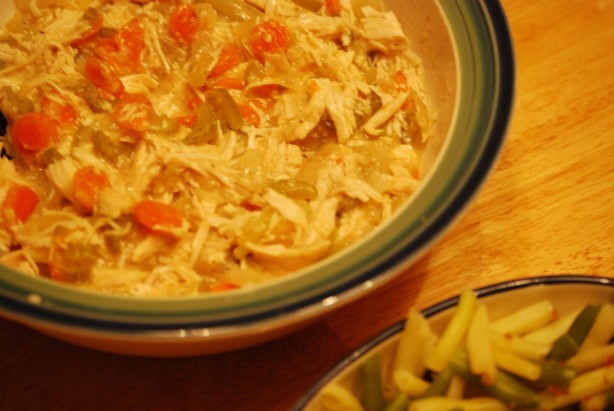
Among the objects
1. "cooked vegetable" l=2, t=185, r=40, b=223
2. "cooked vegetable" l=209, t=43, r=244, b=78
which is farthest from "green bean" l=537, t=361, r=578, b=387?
"cooked vegetable" l=2, t=185, r=40, b=223

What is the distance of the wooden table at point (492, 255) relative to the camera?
1.91 m

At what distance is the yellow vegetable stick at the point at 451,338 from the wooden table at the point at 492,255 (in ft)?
1.23

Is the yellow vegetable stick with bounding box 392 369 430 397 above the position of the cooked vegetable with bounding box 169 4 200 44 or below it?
below

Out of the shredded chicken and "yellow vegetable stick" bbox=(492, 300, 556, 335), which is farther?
the shredded chicken

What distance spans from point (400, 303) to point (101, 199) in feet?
3.07

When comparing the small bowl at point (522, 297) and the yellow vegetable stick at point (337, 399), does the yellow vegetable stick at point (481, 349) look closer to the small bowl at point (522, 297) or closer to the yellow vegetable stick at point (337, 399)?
the small bowl at point (522, 297)

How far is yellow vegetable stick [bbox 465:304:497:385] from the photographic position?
1571 mm

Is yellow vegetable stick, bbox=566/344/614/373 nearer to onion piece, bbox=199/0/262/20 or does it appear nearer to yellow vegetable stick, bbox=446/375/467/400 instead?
yellow vegetable stick, bbox=446/375/467/400

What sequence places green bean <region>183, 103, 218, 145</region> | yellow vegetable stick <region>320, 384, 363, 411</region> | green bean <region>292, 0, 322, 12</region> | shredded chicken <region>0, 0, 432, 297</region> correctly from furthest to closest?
1. green bean <region>292, 0, 322, 12</region>
2. green bean <region>183, 103, 218, 145</region>
3. shredded chicken <region>0, 0, 432, 297</region>
4. yellow vegetable stick <region>320, 384, 363, 411</region>

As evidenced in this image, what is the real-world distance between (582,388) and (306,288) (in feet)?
2.30

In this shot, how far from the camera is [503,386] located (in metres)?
1.58

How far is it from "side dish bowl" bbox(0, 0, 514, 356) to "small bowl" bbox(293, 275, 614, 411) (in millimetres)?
197

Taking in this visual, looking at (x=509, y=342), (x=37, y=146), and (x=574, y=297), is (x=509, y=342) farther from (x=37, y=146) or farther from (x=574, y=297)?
(x=37, y=146)

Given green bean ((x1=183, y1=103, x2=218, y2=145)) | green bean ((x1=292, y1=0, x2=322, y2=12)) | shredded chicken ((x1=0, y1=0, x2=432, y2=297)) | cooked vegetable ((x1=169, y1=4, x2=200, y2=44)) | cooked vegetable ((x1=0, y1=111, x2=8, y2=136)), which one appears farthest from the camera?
green bean ((x1=292, y1=0, x2=322, y2=12))
